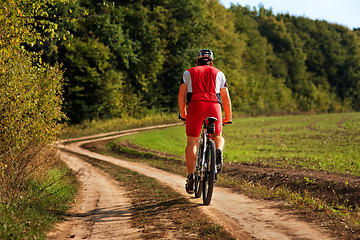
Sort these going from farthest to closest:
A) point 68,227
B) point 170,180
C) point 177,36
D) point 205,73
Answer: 1. point 177,36
2. point 170,180
3. point 205,73
4. point 68,227

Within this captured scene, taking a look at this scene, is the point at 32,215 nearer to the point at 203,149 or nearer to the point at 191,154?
the point at 191,154

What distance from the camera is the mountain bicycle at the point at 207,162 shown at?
24.2ft

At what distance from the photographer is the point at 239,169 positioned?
46.0 ft

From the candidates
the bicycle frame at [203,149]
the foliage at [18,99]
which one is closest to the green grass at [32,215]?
the foliage at [18,99]

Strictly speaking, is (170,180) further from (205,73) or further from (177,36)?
(177,36)

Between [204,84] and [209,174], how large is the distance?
178cm

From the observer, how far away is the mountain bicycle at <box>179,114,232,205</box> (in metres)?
7.39

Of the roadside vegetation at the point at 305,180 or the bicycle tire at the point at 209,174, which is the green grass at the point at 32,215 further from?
the roadside vegetation at the point at 305,180

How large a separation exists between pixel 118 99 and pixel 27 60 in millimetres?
31144

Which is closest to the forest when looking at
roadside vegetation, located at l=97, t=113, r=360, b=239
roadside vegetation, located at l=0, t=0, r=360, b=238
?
roadside vegetation, located at l=0, t=0, r=360, b=238

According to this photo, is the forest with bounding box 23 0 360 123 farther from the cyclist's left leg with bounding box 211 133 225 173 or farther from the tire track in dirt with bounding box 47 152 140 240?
the cyclist's left leg with bounding box 211 133 225 173

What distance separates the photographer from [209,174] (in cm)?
748

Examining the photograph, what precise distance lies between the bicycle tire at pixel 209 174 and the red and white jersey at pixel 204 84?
901mm

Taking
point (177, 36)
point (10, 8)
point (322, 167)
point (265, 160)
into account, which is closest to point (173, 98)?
point (177, 36)
